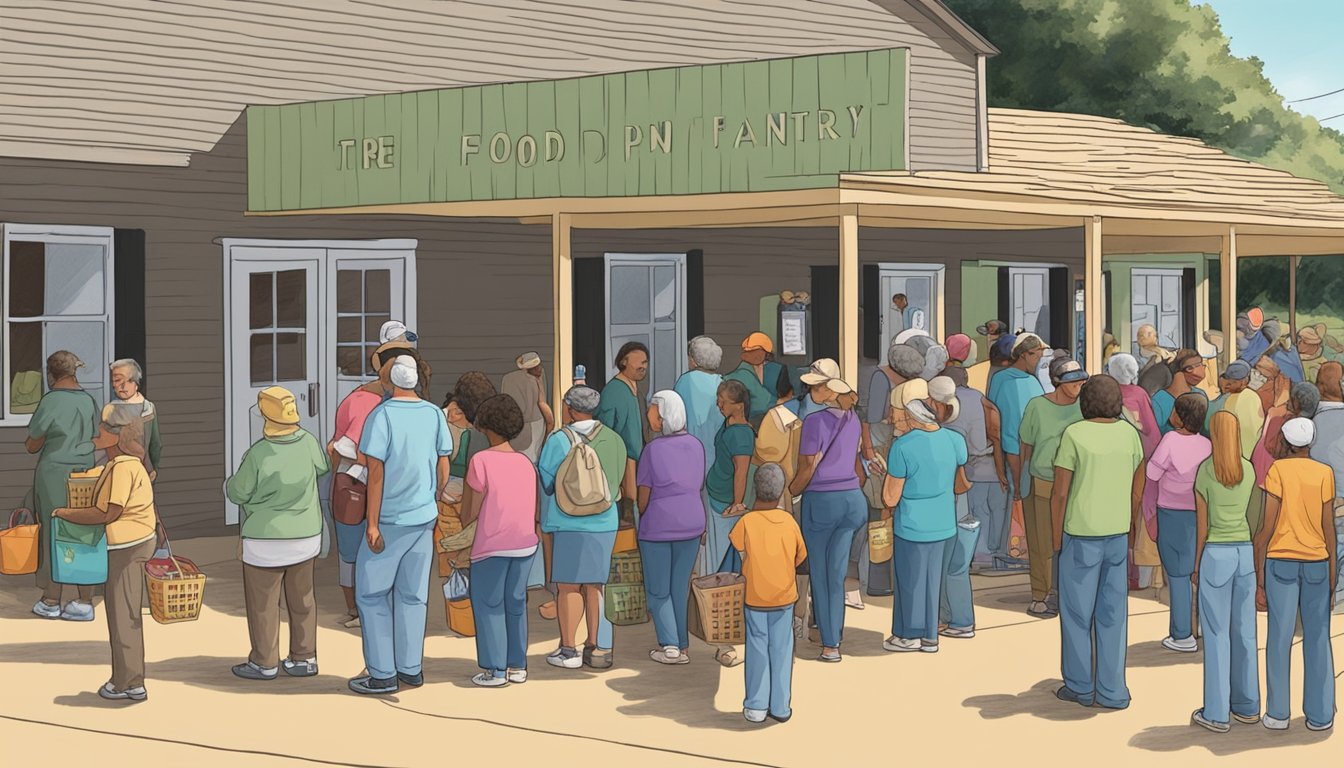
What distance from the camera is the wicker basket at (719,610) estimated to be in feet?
30.5

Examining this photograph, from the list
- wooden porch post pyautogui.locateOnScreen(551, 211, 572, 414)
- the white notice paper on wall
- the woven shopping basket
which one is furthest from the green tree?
the woven shopping basket

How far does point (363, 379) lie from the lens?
1502 cm

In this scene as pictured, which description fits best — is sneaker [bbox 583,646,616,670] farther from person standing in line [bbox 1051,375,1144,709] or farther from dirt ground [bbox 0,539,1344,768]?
person standing in line [bbox 1051,375,1144,709]

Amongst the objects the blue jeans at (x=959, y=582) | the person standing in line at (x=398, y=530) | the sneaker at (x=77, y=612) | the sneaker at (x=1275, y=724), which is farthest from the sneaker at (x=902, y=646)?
the sneaker at (x=77, y=612)

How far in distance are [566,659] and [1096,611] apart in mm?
2945

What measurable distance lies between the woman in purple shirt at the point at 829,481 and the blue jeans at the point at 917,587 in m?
0.37

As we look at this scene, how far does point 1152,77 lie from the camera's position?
3509 cm

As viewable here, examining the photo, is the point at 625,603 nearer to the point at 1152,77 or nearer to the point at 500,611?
the point at 500,611

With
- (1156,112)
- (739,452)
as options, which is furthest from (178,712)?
(1156,112)

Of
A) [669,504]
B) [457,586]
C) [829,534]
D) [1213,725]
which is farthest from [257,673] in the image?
[1213,725]

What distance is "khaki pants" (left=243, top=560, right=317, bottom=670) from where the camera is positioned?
30.1ft

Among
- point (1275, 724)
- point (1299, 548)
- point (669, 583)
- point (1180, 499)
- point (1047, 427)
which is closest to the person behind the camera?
point (1299, 548)

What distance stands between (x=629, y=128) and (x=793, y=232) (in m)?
6.73

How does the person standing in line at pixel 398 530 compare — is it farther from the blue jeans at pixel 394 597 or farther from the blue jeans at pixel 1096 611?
the blue jeans at pixel 1096 611
